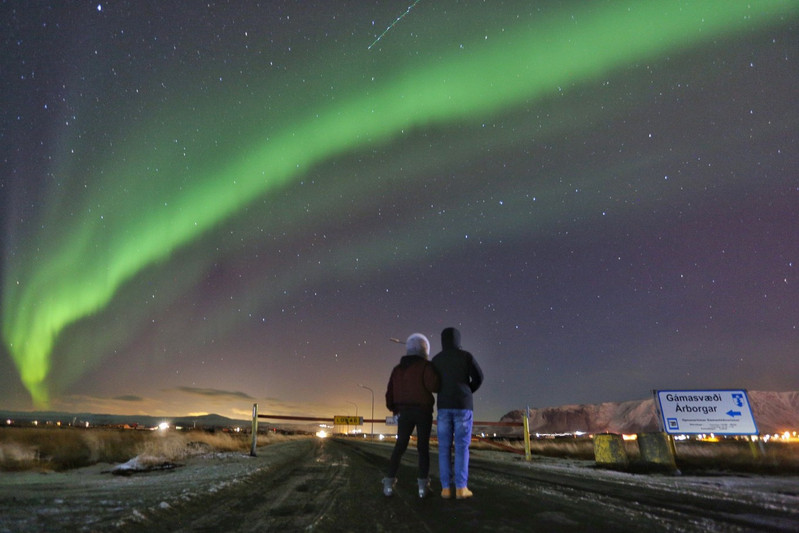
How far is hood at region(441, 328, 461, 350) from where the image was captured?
5.00 metres

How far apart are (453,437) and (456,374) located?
2.31ft

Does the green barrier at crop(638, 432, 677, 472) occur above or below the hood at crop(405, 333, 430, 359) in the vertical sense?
below

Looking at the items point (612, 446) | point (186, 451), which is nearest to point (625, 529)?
point (612, 446)

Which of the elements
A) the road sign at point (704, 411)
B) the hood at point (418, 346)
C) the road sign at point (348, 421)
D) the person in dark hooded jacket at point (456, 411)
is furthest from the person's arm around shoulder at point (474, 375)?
the road sign at point (348, 421)

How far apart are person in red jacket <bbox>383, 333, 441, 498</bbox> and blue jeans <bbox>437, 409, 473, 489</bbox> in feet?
0.62

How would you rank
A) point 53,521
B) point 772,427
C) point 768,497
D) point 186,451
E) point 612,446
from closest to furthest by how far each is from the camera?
1. point 53,521
2. point 768,497
3. point 612,446
4. point 186,451
5. point 772,427

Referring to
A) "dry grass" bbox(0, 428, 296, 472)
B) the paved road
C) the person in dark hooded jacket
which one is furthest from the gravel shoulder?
"dry grass" bbox(0, 428, 296, 472)

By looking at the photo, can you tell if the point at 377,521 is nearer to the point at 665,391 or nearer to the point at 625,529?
the point at 625,529

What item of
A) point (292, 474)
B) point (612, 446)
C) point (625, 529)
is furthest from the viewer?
point (612, 446)

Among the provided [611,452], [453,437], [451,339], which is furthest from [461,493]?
[611,452]

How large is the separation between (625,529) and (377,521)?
70.5 inches

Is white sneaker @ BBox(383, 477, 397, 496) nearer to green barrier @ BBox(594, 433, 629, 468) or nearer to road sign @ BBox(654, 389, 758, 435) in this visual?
green barrier @ BBox(594, 433, 629, 468)

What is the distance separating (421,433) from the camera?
4.95m

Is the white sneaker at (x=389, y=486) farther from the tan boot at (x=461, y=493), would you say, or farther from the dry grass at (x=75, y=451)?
the dry grass at (x=75, y=451)
